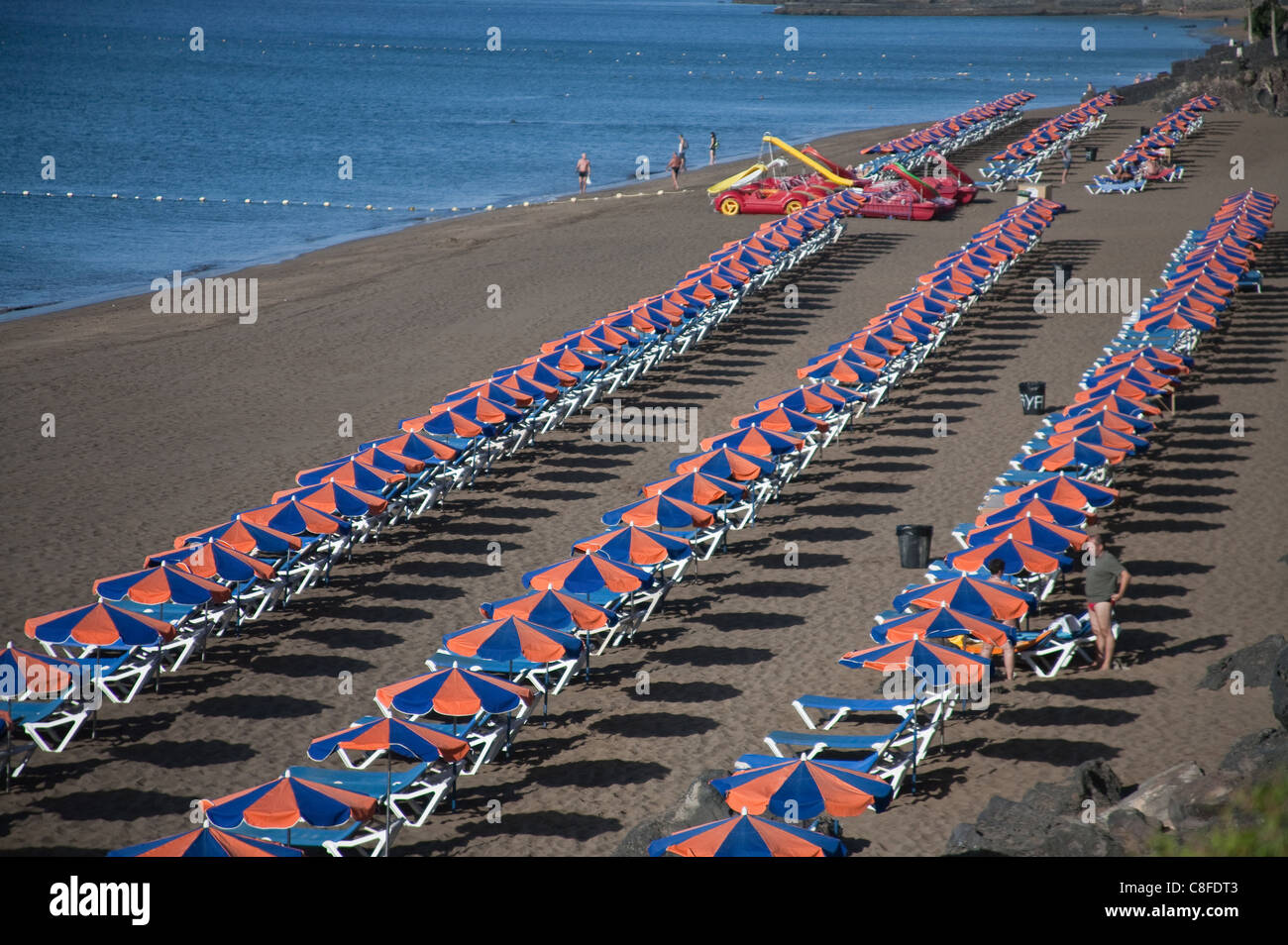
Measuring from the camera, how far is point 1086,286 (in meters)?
24.8

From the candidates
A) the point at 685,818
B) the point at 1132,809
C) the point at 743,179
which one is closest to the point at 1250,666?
the point at 1132,809

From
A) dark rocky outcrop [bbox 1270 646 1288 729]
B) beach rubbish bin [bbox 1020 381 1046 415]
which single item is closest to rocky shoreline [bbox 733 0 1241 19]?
beach rubbish bin [bbox 1020 381 1046 415]

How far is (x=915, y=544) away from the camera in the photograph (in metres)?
13.1

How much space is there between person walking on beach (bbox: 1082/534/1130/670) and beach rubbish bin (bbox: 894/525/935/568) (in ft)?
7.49

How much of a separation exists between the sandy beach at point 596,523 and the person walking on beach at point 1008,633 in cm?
18

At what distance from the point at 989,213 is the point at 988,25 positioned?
146 metres

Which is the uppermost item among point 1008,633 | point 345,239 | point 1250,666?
point 345,239

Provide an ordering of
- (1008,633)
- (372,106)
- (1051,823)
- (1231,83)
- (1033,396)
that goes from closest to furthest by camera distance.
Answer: (1051,823) < (1008,633) < (1033,396) < (1231,83) < (372,106)

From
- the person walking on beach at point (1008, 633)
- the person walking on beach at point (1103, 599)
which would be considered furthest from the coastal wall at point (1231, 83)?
the person walking on beach at point (1008, 633)

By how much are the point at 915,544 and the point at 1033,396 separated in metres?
5.62

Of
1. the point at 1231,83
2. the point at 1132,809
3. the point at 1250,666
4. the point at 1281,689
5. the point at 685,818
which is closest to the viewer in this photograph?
the point at 1132,809

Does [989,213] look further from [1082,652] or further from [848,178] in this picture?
[1082,652]

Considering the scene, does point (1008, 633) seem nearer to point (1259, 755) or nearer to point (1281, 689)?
point (1281, 689)
